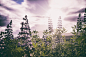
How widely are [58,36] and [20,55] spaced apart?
1.38 meters

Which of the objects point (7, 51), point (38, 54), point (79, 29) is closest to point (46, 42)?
point (38, 54)

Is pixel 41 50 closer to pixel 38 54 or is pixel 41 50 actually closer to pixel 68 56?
pixel 38 54

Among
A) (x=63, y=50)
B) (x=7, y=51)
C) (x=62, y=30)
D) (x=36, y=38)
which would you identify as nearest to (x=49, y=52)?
(x=63, y=50)

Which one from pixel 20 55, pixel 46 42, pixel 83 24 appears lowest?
pixel 20 55

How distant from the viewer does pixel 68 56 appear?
2389 millimetres

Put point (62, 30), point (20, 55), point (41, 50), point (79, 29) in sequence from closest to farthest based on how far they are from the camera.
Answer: point (79, 29), point (41, 50), point (20, 55), point (62, 30)

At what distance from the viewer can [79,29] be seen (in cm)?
231

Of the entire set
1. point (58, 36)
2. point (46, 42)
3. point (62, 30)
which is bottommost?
point (46, 42)

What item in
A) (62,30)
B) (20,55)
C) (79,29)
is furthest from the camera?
(62,30)

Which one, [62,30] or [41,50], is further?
[62,30]

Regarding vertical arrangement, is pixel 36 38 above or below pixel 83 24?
below

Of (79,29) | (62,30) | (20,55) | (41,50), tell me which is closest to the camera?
(79,29)

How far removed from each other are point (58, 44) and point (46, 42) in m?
0.47

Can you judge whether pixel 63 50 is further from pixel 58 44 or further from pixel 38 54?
pixel 38 54
